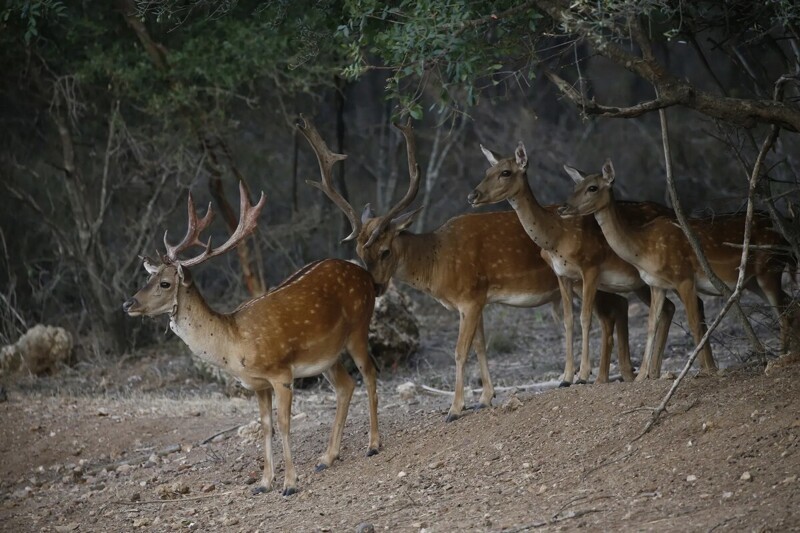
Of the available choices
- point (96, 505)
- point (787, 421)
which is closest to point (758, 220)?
point (787, 421)

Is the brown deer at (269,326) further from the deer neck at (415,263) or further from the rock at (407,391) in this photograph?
the rock at (407,391)

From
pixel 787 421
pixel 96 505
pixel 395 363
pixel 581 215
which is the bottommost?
pixel 395 363

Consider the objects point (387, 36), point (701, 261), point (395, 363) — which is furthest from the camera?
point (395, 363)

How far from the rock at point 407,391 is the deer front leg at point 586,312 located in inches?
83.2

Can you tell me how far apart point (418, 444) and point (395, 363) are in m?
4.21

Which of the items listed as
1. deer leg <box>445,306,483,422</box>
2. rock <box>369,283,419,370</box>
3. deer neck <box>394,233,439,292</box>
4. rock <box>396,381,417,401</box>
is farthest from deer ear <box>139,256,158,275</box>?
rock <box>369,283,419,370</box>

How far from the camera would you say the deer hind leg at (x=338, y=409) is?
29.7ft

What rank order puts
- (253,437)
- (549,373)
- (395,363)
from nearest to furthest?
(253,437) → (549,373) → (395,363)

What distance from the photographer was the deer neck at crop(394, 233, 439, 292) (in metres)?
9.73

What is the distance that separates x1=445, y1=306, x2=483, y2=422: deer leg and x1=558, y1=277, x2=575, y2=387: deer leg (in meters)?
0.72

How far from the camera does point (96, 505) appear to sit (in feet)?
29.5

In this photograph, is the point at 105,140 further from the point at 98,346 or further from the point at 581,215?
the point at 581,215

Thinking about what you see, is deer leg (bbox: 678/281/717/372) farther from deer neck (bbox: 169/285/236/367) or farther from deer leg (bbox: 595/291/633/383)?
deer neck (bbox: 169/285/236/367)

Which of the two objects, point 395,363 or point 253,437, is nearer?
point 253,437
